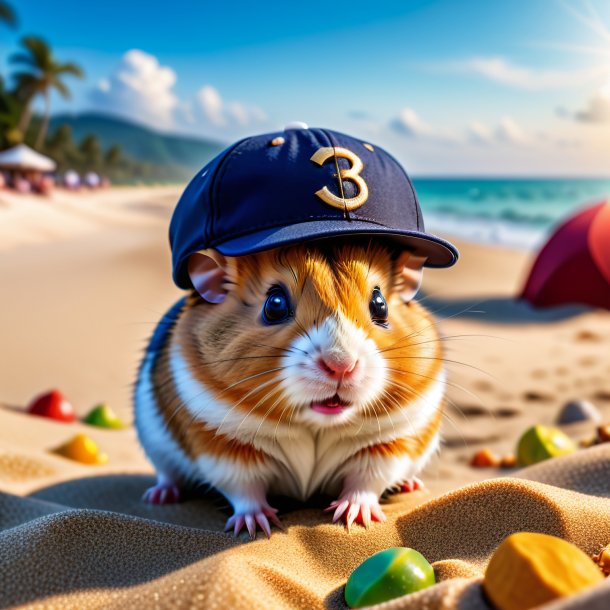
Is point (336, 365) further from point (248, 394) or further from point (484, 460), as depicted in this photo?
point (484, 460)

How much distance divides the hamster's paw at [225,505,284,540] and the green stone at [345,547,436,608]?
404 mm

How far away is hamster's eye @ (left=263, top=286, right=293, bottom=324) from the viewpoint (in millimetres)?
1854

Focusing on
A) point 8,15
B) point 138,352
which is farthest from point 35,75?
point 138,352

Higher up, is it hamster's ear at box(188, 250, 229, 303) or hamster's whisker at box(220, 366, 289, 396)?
hamster's ear at box(188, 250, 229, 303)

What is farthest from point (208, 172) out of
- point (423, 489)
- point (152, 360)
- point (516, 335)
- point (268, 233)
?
point (516, 335)

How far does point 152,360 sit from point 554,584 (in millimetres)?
1500

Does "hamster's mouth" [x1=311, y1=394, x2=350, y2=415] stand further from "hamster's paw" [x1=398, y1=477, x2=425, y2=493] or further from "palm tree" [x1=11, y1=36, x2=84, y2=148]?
"palm tree" [x1=11, y1=36, x2=84, y2=148]

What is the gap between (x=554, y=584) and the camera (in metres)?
1.33

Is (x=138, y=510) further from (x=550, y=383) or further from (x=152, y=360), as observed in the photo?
(x=550, y=383)

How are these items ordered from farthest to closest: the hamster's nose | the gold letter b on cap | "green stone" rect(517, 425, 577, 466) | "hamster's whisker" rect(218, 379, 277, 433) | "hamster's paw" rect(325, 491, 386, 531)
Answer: "green stone" rect(517, 425, 577, 466)
"hamster's paw" rect(325, 491, 386, 531)
the gold letter b on cap
"hamster's whisker" rect(218, 379, 277, 433)
the hamster's nose

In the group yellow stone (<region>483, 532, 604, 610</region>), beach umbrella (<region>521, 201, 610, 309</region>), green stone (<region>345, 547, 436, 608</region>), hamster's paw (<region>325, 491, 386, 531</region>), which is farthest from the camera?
beach umbrella (<region>521, 201, 610, 309</region>)

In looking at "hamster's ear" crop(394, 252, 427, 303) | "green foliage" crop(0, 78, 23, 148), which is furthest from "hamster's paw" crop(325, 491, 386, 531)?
"green foliage" crop(0, 78, 23, 148)

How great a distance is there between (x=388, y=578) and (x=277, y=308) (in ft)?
2.39

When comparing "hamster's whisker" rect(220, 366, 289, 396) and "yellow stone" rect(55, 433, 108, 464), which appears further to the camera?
"yellow stone" rect(55, 433, 108, 464)
